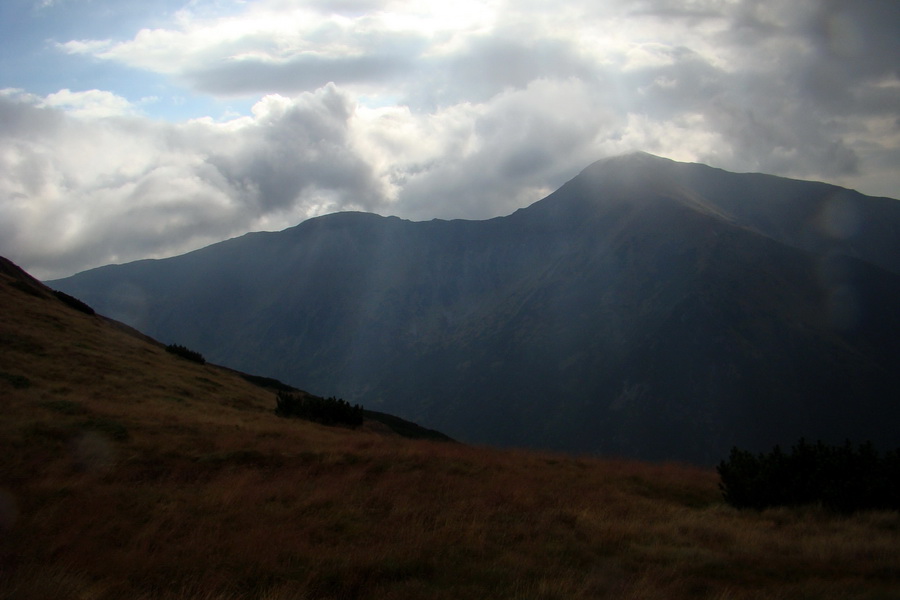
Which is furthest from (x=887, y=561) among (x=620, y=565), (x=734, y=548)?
(x=620, y=565)

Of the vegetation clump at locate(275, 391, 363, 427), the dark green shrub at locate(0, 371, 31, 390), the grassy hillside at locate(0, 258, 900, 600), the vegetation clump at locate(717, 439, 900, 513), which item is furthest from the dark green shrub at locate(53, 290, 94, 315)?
the vegetation clump at locate(717, 439, 900, 513)

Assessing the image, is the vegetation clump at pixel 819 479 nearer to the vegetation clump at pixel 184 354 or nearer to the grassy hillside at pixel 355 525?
the grassy hillside at pixel 355 525

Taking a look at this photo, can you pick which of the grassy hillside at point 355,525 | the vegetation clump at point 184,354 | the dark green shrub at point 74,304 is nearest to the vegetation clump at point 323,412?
the grassy hillside at point 355,525

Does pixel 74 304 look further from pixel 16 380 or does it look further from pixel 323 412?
pixel 323 412

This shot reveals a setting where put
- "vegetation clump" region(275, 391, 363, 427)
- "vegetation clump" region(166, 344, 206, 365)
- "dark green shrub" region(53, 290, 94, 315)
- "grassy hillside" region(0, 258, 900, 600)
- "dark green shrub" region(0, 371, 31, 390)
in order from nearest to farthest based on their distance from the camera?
"grassy hillside" region(0, 258, 900, 600), "dark green shrub" region(0, 371, 31, 390), "vegetation clump" region(275, 391, 363, 427), "vegetation clump" region(166, 344, 206, 365), "dark green shrub" region(53, 290, 94, 315)

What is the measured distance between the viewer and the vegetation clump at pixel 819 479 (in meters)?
12.6

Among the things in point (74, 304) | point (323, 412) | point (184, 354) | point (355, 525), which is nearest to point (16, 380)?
point (323, 412)

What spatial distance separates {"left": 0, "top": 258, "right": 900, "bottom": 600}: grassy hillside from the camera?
7.25 meters

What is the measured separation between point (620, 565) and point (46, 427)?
1371cm

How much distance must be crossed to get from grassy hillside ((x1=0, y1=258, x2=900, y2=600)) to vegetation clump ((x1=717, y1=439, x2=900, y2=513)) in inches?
32.0

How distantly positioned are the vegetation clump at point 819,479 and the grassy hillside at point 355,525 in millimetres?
812

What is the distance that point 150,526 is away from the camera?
8.74m

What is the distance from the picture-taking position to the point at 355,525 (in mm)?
9477

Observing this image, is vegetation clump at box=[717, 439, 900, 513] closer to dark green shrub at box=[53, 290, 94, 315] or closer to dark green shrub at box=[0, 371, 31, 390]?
dark green shrub at box=[0, 371, 31, 390]
